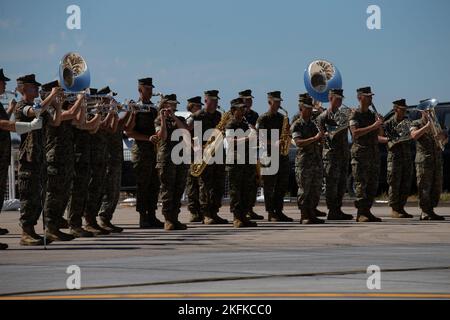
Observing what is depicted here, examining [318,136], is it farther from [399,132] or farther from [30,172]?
[30,172]

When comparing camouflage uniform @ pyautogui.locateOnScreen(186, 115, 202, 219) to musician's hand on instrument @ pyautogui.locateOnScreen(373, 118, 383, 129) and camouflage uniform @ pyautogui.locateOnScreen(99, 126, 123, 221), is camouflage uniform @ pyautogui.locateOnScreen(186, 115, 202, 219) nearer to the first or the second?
camouflage uniform @ pyautogui.locateOnScreen(99, 126, 123, 221)

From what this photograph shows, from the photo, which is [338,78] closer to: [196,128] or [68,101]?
[196,128]

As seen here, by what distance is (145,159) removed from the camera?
19062mm

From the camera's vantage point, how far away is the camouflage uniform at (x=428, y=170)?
2086cm

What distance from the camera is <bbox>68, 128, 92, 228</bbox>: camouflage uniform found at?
675 inches

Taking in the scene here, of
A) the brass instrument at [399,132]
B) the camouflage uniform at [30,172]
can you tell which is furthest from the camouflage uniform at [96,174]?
the brass instrument at [399,132]

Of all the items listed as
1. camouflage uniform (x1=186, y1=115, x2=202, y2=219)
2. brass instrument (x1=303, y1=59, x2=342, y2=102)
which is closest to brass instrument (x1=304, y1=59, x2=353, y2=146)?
brass instrument (x1=303, y1=59, x2=342, y2=102)

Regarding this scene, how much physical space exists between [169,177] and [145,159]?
979mm

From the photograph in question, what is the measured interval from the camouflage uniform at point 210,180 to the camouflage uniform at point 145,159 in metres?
1.06

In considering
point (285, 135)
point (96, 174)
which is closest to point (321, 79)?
point (285, 135)

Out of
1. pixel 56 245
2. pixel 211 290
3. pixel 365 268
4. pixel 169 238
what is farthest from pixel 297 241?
pixel 211 290

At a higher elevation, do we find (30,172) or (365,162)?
(30,172)

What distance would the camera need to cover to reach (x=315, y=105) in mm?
21562

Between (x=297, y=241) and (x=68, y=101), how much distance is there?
11.6 ft
